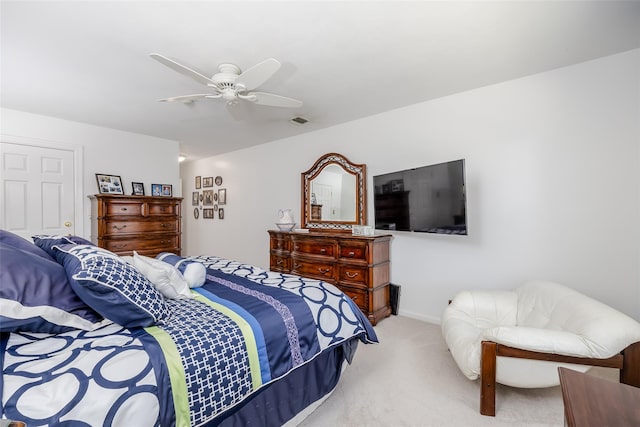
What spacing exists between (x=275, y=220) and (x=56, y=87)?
3.01 metres

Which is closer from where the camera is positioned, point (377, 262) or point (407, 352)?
point (407, 352)

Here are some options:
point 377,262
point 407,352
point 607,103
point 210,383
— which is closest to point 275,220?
point 377,262

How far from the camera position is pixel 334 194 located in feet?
13.3

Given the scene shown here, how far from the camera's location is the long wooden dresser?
3.25 metres

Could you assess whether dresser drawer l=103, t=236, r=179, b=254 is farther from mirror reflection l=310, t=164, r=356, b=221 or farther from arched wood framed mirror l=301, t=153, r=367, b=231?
mirror reflection l=310, t=164, r=356, b=221

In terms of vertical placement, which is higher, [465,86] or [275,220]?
[465,86]

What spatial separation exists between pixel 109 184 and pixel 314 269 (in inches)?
122

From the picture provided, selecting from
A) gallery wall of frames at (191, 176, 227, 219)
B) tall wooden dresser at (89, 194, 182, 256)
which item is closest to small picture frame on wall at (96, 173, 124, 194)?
tall wooden dresser at (89, 194, 182, 256)

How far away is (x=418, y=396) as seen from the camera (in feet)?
6.48

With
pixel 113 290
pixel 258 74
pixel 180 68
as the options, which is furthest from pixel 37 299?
pixel 258 74

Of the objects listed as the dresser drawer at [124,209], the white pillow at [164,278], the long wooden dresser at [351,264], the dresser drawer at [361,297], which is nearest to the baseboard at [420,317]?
the long wooden dresser at [351,264]

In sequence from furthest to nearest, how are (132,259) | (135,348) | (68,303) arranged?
(132,259) < (68,303) < (135,348)

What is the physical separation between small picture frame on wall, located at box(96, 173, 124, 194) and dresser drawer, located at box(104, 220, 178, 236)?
63cm

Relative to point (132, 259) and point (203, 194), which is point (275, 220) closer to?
point (203, 194)
